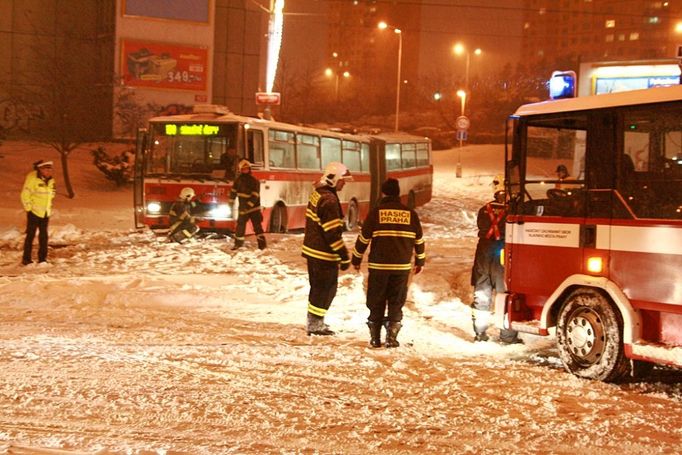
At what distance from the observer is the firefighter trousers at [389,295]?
912 cm

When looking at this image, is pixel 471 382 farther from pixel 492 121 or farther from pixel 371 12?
pixel 371 12

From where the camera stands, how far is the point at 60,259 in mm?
15883

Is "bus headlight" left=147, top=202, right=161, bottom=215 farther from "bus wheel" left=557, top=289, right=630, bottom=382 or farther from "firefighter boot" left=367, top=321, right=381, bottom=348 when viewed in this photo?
"bus wheel" left=557, top=289, right=630, bottom=382

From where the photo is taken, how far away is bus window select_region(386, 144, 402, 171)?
1182 inches

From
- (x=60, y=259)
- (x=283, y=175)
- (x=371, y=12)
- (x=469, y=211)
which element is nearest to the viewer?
(x=60, y=259)

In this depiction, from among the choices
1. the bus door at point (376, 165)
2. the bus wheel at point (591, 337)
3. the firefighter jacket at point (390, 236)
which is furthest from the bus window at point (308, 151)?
the bus wheel at point (591, 337)

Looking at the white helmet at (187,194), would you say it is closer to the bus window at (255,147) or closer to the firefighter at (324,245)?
the bus window at (255,147)

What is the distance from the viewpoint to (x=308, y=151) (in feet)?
77.0

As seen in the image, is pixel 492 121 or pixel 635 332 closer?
pixel 635 332

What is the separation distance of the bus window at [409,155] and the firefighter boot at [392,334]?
22.6 m

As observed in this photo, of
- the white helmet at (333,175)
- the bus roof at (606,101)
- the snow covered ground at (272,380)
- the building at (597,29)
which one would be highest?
the building at (597,29)

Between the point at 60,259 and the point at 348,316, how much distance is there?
7.17 m

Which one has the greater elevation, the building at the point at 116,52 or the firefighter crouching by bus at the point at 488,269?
the building at the point at 116,52

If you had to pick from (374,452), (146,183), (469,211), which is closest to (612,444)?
(374,452)
